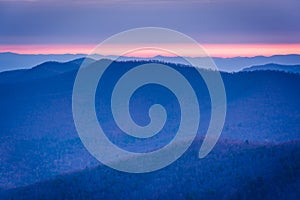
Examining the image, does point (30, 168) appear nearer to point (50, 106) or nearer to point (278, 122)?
point (50, 106)

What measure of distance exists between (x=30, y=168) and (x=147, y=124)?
28.8 metres

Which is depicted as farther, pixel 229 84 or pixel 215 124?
pixel 229 84

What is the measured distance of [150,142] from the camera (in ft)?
330

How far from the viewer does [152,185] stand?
1991 inches

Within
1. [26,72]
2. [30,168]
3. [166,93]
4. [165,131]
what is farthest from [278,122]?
[26,72]

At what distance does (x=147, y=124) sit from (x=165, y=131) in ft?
26.2

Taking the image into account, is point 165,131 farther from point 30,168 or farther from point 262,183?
point 262,183

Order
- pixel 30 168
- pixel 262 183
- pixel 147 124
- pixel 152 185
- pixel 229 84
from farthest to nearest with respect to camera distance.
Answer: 1. pixel 229 84
2. pixel 147 124
3. pixel 30 168
4. pixel 152 185
5. pixel 262 183

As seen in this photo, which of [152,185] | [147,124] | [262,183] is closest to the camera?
[262,183]

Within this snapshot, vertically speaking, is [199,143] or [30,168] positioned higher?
[199,143]

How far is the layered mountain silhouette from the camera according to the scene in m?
46.5

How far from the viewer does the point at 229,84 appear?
403ft

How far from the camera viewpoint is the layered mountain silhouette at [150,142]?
46.5m

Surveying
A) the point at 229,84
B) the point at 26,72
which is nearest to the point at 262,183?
the point at 229,84
